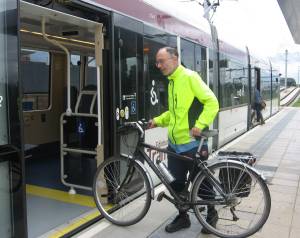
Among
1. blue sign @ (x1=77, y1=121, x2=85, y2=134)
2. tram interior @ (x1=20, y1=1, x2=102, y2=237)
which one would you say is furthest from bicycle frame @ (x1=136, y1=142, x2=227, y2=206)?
blue sign @ (x1=77, y1=121, x2=85, y2=134)

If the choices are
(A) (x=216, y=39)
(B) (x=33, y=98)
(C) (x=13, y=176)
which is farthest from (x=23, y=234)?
(A) (x=216, y=39)

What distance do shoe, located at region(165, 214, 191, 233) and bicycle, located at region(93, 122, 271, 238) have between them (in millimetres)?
157

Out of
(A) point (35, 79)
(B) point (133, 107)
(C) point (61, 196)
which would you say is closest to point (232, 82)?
(A) point (35, 79)

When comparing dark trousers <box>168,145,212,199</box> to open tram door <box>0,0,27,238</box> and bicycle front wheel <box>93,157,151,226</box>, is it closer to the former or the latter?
bicycle front wheel <box>93,157,151,226</box>

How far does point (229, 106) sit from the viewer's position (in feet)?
34.3

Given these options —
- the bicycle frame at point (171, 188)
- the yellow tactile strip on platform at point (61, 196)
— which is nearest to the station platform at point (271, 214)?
the bicycle frame at point (171, 188)

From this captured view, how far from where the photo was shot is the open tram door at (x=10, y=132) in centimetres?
325

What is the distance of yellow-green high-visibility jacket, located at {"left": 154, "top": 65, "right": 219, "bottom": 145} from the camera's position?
3.91 meters

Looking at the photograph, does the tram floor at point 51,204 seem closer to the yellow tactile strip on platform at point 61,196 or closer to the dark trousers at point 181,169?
the yellow tactile strip on platform at point 61,196

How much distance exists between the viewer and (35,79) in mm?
7660

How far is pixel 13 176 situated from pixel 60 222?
131 centimetres

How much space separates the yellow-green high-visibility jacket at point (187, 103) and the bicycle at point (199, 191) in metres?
0.19

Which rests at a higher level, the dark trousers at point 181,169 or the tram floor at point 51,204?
the dark trousers at point 181,169

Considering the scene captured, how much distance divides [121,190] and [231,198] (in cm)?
125
